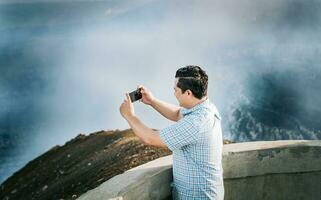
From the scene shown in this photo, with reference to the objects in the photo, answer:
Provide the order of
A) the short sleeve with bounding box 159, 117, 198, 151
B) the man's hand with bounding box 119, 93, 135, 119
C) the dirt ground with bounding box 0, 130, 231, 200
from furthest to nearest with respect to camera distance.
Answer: the dirt ground with bounding box 0, 130, 231, 200
the man's hand with bounding box 119, 93, 135, 119
the short sleeve with bounding box 159, 117, 198, 151

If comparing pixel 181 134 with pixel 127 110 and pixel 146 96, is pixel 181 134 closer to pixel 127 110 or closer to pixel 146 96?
pixel 127 110

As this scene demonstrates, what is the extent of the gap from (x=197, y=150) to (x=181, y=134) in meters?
0.18

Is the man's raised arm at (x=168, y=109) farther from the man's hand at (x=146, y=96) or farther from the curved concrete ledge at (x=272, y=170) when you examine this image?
the curved concrete ledge at (x=272, y=170)

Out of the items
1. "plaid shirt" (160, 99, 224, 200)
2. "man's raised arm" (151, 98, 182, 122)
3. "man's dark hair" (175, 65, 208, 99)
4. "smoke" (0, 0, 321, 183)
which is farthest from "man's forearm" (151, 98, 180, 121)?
"smoke" (0, 0, 321, 183)

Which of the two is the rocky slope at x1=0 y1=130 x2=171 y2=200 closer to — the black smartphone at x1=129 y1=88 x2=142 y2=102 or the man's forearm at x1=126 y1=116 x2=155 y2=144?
the black smartphone at x1=129 y1=88 x2=142 y2=102

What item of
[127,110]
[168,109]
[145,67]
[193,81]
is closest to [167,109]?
[168,109]

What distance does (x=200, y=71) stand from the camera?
3240 mm

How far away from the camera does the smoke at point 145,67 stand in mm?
59156

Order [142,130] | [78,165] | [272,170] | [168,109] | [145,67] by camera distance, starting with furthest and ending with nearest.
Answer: [145,67]
[78,165]
[272,170]
[168,109]
[142,130]

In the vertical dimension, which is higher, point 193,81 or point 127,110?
point 193,81

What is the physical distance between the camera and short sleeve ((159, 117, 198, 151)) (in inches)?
122

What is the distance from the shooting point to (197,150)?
3.20 metres

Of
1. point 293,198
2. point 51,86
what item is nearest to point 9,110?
point 51,86

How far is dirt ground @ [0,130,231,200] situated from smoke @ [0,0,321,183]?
3419 centimetres
